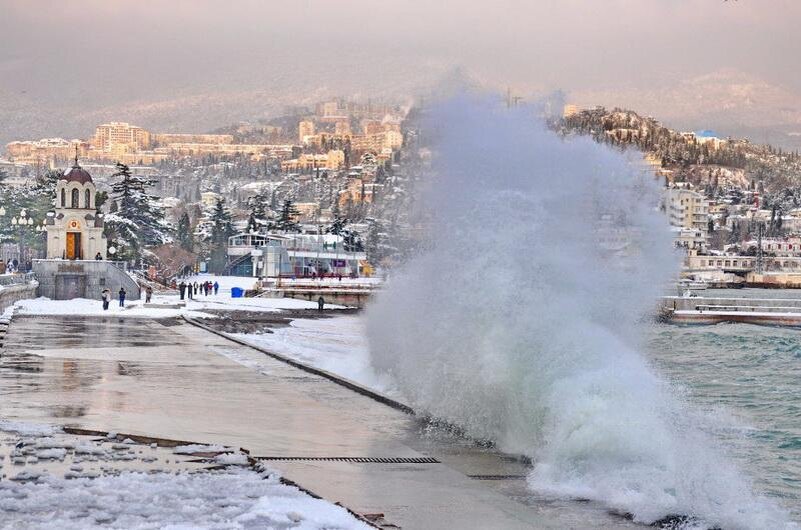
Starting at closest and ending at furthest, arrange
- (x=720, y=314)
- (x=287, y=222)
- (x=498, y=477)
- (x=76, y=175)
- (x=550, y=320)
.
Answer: (x=498, y=477) → (x=550, y=320) → (x=76, y=175) → (x=720, y=314) → (x=287, y=222)

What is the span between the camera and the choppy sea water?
17188 millimetres

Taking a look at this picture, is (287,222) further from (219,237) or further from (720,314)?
(720,314)

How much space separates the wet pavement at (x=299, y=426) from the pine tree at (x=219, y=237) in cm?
11013

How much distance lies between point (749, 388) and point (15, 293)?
32598 millimetres

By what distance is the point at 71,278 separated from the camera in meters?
63.8

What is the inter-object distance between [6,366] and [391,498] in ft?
45.3

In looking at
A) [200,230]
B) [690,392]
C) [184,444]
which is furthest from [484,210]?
[200,230]

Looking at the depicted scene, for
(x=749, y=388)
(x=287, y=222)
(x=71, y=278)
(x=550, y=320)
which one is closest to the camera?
(x=550, y=320)

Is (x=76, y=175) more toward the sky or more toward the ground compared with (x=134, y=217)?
more toward the sky

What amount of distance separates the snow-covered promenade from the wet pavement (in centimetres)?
2

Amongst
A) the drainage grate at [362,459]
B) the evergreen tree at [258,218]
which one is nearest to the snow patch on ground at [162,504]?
the drainage grate at [362,459]

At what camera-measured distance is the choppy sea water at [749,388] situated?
17188 mm

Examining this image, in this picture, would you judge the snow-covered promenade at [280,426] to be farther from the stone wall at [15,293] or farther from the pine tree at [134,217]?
the pine tree at [134,217]

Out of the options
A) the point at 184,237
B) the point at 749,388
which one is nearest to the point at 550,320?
the point at 749,388
